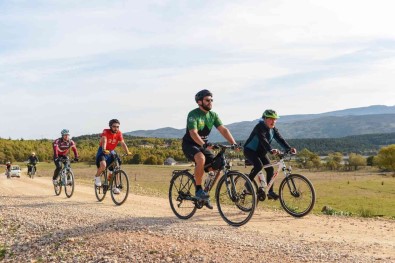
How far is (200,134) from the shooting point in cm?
1129

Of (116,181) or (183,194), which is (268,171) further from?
(116,181)

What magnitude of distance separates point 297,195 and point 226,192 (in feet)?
6.54

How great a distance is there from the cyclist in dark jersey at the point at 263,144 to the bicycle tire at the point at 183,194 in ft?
5.62

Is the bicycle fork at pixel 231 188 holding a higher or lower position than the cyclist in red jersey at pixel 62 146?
lower

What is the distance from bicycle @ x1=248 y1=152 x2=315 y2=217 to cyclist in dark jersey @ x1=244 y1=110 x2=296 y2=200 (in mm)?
210

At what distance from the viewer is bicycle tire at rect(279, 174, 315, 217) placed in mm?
11547

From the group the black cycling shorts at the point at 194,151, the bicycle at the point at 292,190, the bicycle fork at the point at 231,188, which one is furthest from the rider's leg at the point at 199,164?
the bicycle at the point at 292,190

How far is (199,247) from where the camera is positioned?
905 centimetres

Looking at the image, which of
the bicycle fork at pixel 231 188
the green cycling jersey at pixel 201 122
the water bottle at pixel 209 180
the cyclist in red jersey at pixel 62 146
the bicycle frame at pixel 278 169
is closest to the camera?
the bicycle fork at pixel 231 188

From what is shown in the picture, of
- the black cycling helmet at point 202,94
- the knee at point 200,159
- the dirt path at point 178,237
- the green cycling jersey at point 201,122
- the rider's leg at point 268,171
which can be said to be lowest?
the dirt path at point 178,237

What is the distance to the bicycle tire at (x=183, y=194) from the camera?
11625mm

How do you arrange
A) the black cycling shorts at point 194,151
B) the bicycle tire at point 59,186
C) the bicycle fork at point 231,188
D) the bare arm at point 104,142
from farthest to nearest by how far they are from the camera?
the bicycle tire at point 59,186 < the bare arm at point 104,142 < the black cycling shorts at point 194,151 < the bicycle fork at point 231,188

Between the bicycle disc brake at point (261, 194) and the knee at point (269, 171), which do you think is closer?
the bicycle disc brake at point (261, 194)

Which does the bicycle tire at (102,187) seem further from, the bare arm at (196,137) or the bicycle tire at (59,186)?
the bare arm at (196,137)
